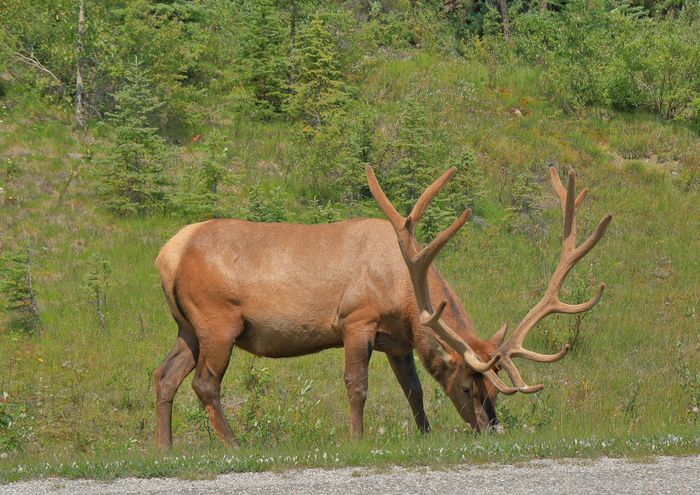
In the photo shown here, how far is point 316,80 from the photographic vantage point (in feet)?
65.2

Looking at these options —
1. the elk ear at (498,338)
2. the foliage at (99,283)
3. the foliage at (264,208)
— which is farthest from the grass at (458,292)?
the foliage at (264,208)

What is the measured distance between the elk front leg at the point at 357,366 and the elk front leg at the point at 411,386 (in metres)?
0.56

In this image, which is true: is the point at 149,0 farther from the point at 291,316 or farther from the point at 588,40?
the point at 291,316

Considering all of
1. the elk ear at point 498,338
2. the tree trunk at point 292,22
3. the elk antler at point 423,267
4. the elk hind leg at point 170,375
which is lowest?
the elk hind leg at point 170,375

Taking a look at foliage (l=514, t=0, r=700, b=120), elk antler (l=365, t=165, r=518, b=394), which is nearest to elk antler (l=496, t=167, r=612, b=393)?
elk antler (l=365, t=165, r=518, b=394)

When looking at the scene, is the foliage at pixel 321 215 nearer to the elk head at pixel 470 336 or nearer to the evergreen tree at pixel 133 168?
the evergreen tree at pixel 133 168

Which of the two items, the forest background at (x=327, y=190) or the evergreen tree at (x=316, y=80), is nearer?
the forest background at (x=327, y=190)

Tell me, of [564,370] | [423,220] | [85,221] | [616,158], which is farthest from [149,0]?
[564,370]

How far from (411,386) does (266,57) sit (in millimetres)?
11856

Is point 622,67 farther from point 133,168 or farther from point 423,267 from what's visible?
point 423,267

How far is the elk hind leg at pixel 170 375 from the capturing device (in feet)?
32.5

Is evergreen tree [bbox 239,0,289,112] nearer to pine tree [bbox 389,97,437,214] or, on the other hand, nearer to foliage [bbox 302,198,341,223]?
pine tree [bbox 389,97,437,214]

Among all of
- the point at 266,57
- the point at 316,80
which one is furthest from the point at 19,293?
the point at 266,57

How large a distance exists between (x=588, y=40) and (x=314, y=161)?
8.13m
